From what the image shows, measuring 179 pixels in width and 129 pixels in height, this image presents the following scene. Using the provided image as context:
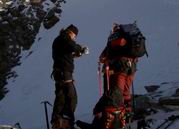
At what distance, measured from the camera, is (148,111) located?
12.5m

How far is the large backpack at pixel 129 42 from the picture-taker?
32.0 ft

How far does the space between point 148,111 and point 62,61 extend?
9.07ft

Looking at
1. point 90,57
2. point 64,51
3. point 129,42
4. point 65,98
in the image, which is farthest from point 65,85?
point 90,57

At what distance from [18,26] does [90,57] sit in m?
7.52

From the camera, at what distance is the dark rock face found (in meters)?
26.8

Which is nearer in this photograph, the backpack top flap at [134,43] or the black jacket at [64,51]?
the backpack top flap at [134,43]

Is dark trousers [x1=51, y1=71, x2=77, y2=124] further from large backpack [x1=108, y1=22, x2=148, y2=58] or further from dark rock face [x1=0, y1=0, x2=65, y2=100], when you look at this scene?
dark rock face [x1=0, y1=0, x2=65, y2=100]

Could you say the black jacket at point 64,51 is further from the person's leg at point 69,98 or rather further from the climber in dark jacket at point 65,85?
the person's leg at point 69,98

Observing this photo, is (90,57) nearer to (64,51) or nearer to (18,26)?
(18,26)

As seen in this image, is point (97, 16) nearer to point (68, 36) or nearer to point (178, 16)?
point (178, 16)

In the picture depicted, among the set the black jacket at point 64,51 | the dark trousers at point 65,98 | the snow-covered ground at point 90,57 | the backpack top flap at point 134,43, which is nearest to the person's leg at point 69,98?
the dark trousers at point 65,98

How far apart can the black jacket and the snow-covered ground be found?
3908mm

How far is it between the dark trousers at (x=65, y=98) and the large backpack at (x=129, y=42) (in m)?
1.36

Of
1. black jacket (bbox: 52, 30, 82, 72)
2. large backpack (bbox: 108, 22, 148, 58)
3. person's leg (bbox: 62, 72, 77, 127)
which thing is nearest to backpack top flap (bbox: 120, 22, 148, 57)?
large backpack (bbox: 108, 22, 148, 58)
